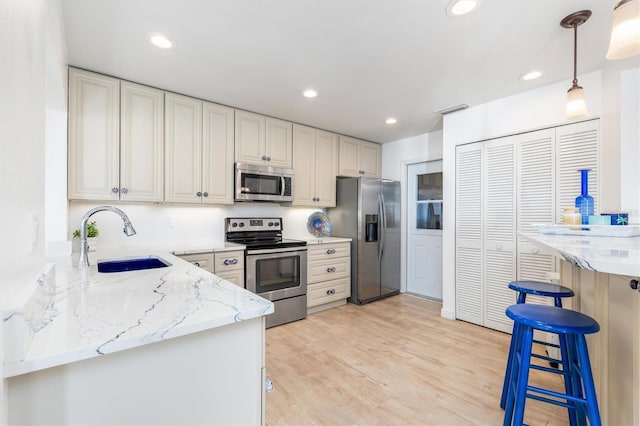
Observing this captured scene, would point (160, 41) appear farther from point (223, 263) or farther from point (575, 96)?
point (575, 96)

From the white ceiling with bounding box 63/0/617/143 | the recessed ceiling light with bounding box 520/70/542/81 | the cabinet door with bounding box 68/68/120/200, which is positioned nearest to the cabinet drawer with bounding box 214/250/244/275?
the cabinet door with bounding box 68/68/120/200

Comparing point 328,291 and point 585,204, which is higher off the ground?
point 585,204

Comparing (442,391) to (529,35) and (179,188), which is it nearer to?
(529,35)

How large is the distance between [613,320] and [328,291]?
9.03ft

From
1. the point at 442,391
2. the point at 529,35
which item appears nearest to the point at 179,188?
the point at 442,391

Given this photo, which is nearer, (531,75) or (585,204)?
(585,204)

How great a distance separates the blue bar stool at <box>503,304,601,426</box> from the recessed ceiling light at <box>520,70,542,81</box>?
203 centimetres

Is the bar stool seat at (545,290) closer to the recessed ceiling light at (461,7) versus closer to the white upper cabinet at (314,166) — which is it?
the recessed ceiling light at (461,7)

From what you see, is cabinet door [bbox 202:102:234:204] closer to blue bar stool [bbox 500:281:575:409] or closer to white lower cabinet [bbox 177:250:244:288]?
white lower cabinet [bbox 177:250:244:288]

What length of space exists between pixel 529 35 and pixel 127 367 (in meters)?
2.70

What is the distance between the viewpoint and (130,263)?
2.00m

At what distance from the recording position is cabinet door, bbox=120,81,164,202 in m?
2.54

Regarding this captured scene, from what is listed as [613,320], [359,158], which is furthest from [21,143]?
[359,158]

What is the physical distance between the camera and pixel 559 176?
2.60 m
